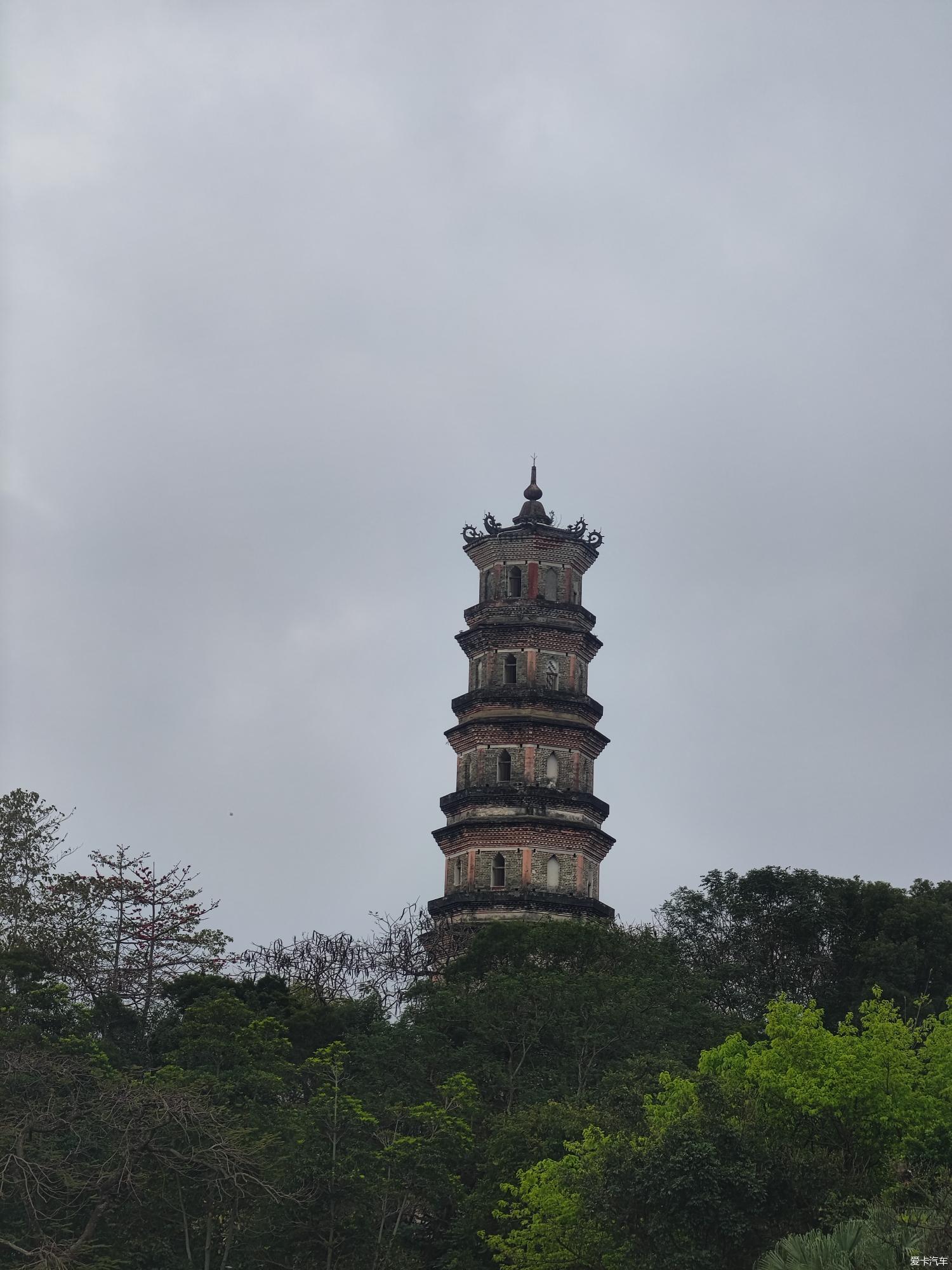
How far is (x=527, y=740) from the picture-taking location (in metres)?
64.4

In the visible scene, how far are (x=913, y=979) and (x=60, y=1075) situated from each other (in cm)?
2730

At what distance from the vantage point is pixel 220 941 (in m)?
55.6

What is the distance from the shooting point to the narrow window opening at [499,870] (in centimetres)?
6234

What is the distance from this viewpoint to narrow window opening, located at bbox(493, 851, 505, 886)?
62344mm

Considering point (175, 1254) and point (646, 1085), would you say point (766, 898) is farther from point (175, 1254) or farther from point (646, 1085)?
point (175, 1254)

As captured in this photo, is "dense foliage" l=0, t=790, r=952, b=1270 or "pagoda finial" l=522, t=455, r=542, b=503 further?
"pagoda finial" l=522, t=455, r=542, b=503

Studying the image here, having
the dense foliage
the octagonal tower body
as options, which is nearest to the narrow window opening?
the octagonal tower body

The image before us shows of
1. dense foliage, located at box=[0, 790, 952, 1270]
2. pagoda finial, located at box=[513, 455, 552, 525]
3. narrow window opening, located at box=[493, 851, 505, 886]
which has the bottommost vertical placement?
dense foliage, located at box=[0, 790, 952, 1270]

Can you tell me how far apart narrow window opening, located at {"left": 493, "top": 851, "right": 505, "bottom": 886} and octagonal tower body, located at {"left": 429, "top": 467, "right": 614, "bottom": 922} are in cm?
4

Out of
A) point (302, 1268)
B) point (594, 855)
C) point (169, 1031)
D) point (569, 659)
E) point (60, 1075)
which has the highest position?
point (569, 659)

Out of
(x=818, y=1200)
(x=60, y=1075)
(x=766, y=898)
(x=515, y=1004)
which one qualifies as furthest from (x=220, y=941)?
(x=818, y=1200)

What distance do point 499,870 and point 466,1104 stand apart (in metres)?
22.4

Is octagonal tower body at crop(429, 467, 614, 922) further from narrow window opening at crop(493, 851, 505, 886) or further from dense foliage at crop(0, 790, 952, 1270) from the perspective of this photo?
dense foliage at crop(0, 790, 952, 1270)

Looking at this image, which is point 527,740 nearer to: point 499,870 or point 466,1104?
point 499,870
